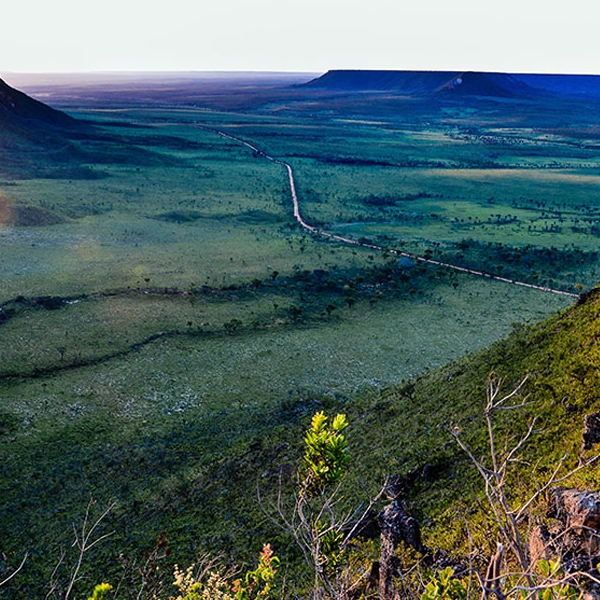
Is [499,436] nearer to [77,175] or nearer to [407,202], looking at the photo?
[407,202]

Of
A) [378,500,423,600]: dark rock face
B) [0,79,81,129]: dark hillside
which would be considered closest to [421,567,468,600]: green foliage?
[378,500,423,600]: dark rock face

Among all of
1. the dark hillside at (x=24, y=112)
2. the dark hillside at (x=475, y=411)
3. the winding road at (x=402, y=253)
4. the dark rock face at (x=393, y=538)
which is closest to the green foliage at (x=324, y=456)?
the dark rock face at (x=393, y=538)

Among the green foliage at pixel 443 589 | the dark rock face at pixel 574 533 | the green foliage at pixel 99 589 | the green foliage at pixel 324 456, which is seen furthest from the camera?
the green foliage at pixel 324 456

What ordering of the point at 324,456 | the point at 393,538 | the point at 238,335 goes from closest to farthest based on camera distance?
1. the point at 324,456
2. the point at 393,538
3. the point at 238,335

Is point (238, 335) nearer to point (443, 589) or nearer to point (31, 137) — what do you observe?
point (443, 589)

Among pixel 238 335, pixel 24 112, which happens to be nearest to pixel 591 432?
pixel 238 335

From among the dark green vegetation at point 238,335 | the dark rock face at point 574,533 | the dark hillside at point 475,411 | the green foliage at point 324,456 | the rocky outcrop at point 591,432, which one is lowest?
the dark green vegetation at point 238,335

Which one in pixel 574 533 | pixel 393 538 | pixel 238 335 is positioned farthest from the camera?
pixel 238 335

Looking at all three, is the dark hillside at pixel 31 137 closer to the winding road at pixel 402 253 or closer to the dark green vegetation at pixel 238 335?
the dark green vegetation at pixel 238 335

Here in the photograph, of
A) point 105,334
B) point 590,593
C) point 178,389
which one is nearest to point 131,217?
point 105,334
